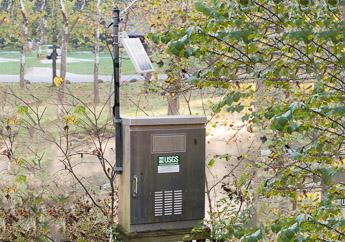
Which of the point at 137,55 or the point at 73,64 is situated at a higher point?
the point at 73,64

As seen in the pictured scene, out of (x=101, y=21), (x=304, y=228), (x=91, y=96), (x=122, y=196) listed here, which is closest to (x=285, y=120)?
(x=304, y=228)

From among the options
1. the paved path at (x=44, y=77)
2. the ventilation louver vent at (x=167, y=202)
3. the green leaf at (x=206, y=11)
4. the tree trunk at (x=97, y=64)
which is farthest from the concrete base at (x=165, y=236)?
the paved path at (x=44, y=77)

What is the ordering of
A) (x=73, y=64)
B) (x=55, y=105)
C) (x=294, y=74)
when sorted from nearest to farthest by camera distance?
(x=294, y=74) → (x=55, y=105) → (x=73, y=64)

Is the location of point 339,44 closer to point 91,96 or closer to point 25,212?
point 25,212

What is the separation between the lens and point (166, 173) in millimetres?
4047

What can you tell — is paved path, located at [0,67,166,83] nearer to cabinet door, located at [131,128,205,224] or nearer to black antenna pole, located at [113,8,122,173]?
black antenna pole, located at [113,8,122,173]

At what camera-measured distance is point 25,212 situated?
558cm

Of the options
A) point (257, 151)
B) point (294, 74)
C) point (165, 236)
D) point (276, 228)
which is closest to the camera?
point (276, 228)

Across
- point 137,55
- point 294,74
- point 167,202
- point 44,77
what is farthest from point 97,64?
point 294,74

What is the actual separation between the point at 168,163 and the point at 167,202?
0.87 feet

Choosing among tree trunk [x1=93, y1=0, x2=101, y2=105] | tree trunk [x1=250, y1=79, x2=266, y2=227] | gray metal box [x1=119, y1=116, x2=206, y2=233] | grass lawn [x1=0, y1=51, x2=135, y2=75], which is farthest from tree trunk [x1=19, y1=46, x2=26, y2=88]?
gray metal box [x1=119, y1=116, x2=206, y2=233]

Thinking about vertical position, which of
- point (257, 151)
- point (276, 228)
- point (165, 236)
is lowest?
point (165, 236)

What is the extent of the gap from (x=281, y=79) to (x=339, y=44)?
2.61 feet

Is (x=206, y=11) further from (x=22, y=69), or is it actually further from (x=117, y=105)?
(x=22, y=69)
